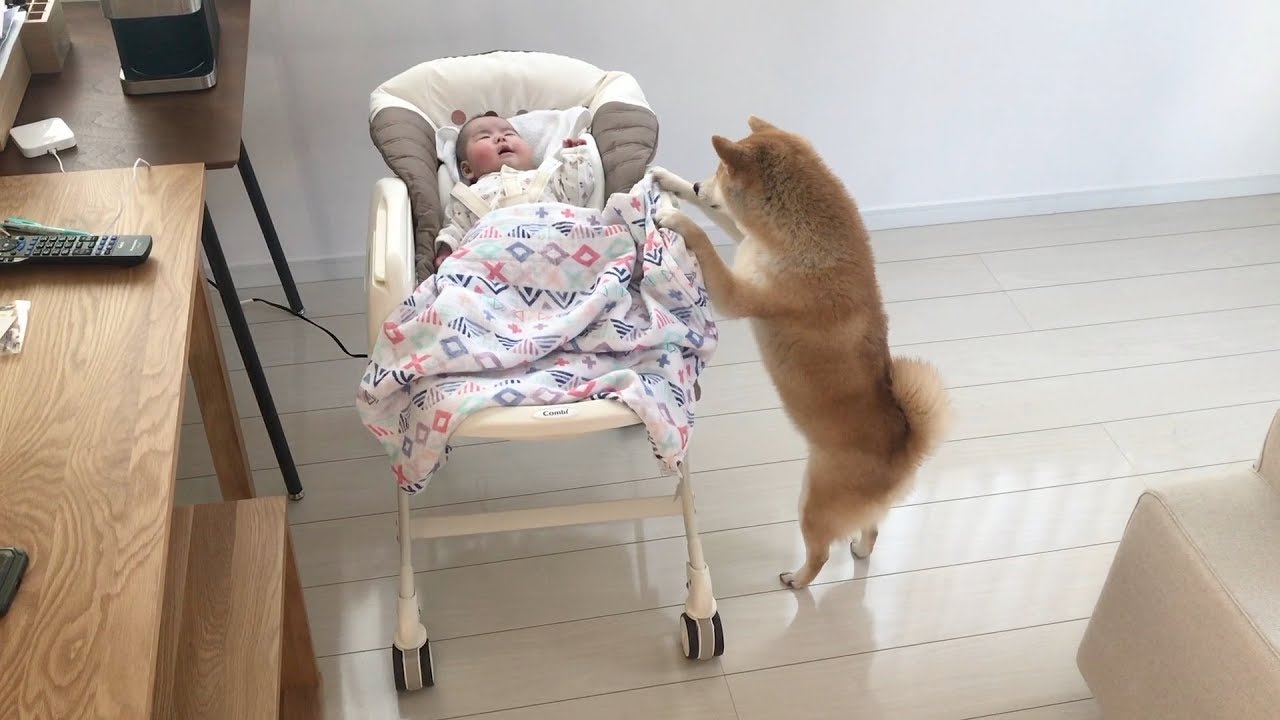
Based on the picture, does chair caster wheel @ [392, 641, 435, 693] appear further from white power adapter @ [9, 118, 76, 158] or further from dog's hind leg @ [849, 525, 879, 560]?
white power adapter @ [9, 118, 76, 158]

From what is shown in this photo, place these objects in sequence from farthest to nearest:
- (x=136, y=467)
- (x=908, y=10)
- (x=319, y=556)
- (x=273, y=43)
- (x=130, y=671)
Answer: (x=908, y=10)
(x=273, y=43)
(x=319, y=556)
(x=136, y=467)
(x=130, y=671)

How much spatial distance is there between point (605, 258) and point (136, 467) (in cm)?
83

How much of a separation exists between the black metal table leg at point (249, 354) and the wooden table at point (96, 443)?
5.6 inches

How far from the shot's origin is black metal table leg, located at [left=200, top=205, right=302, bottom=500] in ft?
5.69

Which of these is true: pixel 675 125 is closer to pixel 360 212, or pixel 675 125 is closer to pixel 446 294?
pixel 360 212

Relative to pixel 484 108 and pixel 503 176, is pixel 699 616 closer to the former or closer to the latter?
pixel 503 176

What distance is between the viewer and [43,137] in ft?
5.30

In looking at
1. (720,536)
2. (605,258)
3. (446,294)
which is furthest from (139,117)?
(720,536)

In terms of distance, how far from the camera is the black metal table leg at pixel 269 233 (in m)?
2.17

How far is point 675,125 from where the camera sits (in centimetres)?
258

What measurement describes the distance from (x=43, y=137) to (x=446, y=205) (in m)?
0.64

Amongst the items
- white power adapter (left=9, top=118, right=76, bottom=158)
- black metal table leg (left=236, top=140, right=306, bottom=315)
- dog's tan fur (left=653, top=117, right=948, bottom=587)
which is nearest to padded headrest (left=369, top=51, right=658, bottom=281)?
dog's tan fur (left=653, top=117, right=948, bottom=587)

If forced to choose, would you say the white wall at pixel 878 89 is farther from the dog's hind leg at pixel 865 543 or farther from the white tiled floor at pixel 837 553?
the dog's hind leg at pixel 865 543

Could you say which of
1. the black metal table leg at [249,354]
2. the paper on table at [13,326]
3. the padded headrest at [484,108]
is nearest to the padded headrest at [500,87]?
the padded headrest at [484,108]
